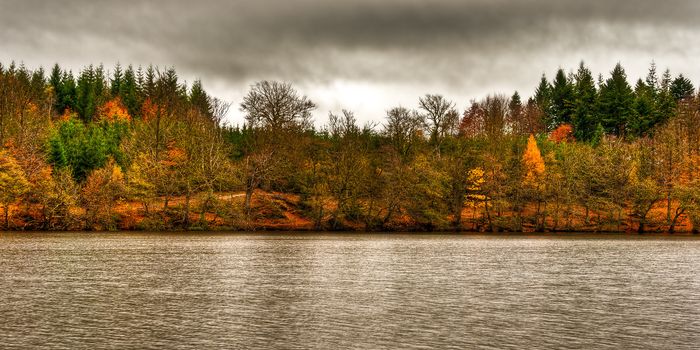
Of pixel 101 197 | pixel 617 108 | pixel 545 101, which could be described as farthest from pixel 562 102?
pixel 101 197

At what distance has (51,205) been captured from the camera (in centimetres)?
8425

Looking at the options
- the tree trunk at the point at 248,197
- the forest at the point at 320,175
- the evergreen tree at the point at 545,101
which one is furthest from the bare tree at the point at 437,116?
the evergreen tree at the point at 545,101

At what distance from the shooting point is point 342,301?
1117 inches

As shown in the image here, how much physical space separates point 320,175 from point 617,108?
88.6 meters

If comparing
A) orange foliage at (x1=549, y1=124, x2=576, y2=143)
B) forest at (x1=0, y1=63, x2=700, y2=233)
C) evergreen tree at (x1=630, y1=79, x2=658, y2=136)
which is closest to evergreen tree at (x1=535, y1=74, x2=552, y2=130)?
orange foliage at (x1=549, y1=124, x2=576, y2=143)

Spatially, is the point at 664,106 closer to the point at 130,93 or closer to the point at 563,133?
the point at 563,133

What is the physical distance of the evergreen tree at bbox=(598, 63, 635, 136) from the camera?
152 m

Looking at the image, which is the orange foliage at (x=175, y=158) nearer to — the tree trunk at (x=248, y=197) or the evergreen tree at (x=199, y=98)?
the tree trunk at (x=248, y=197)

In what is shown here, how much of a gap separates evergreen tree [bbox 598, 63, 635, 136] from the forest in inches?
1305

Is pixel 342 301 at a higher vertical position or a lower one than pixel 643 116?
lower

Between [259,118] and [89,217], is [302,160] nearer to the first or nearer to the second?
[259,118]

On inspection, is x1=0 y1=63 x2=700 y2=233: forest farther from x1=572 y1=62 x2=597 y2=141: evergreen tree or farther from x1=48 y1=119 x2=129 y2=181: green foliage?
x1=572 y1=62 x2=597 y2=141: evergreen tree

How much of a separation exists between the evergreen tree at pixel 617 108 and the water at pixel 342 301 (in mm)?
109578

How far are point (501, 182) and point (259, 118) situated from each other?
40.3m
